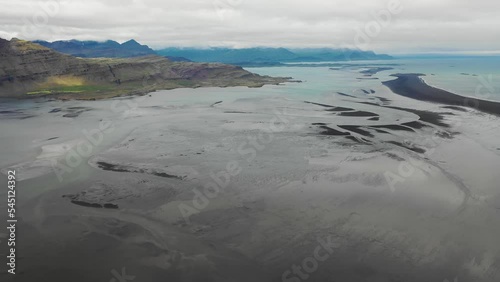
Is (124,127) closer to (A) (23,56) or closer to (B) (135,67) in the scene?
(A) (23,56)
